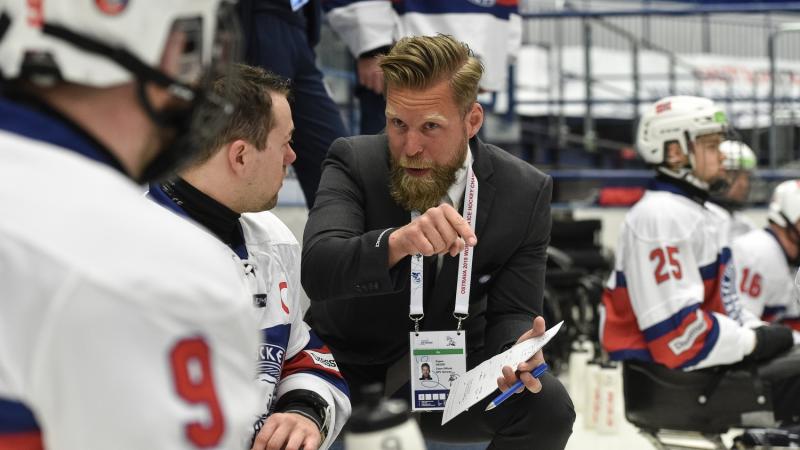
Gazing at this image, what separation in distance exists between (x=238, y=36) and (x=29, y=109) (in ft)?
0.96

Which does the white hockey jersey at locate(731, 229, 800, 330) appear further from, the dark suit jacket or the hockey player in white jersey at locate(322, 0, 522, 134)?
the dark suit jacket

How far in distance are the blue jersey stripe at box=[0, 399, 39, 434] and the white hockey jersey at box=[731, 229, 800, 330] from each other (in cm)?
442

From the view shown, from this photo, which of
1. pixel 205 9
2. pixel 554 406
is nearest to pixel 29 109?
pixel 205 9

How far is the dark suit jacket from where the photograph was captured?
8.58 feet

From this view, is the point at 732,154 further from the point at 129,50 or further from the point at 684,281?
the point at 129,50

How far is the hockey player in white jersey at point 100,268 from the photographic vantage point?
0.80m

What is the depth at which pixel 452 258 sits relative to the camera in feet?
8.45

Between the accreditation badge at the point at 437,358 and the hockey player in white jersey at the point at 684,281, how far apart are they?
4.12 ft

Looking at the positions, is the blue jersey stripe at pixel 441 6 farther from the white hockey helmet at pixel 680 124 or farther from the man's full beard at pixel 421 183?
the man's full beard at pixel 421 183

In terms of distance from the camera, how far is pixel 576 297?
6414 millimetres

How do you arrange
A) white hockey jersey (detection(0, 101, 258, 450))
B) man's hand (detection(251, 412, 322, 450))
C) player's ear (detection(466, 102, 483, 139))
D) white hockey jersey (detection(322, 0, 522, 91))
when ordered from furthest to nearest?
white hockey jersey (detection(322, 0, 522, 91)) → player's ear (detection(466, 102, 483, 139)) → man's hand (detection(251, 412, 322, 450)) → white hockey jersey (detection(0, 101, 258, 450))

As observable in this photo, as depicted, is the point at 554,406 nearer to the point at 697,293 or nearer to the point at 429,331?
the point at 429,331

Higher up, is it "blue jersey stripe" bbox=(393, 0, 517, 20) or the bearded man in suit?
"blue jersey stripe" bbox=(393, 0, 517, 20)

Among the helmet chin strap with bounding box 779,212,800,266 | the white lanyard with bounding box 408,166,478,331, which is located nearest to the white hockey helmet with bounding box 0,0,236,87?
the white lanyard with bounding box 408,166,478,331
